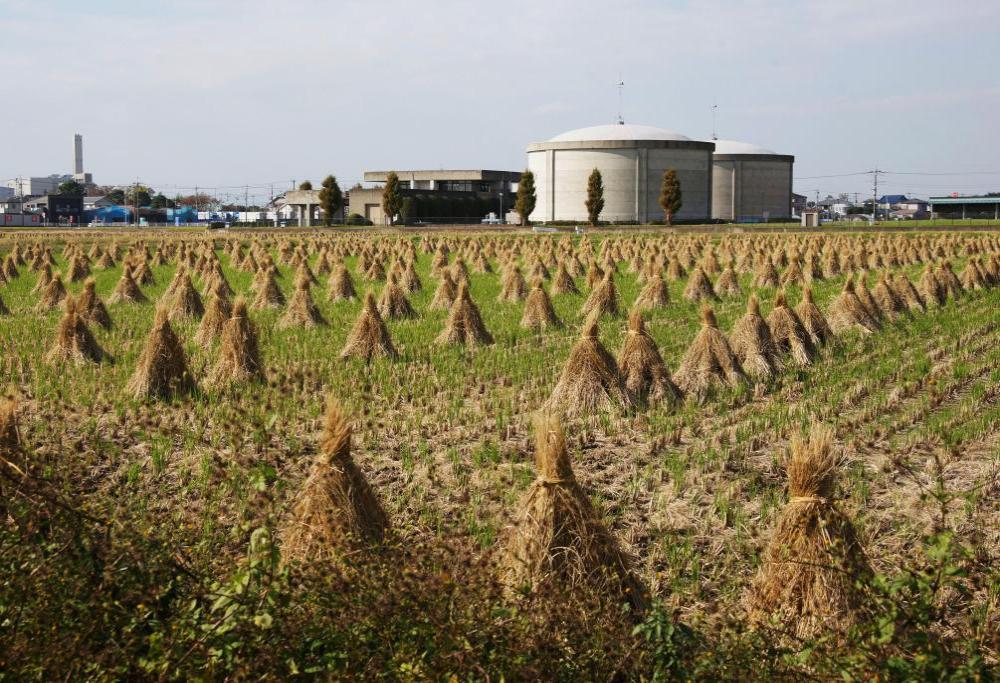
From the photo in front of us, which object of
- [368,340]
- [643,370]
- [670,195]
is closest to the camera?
[643,370]

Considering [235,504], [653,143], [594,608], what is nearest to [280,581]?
[594,608]

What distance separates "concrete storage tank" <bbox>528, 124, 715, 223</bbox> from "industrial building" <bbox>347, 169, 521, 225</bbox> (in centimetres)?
665

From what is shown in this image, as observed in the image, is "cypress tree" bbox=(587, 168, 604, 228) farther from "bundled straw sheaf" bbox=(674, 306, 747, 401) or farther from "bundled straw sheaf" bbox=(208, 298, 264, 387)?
"bundled straw sheaf" bbox=(208, 298, 264, 387)

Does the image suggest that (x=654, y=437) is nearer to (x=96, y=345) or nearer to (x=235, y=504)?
(x=235, y=504)

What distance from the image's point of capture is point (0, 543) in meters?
4.42

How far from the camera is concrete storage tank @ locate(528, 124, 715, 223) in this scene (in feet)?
278

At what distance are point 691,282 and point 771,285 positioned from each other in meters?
3.82

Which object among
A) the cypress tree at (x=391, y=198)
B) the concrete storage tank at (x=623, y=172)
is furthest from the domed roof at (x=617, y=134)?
the cypress tree at (x=391, y=198)

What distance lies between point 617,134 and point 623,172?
19.8 ft

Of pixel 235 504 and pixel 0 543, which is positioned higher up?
pixel 0 543

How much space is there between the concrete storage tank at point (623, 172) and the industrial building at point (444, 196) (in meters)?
6.65

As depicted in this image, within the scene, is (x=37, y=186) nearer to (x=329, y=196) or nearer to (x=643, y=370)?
(x=329, y=196)

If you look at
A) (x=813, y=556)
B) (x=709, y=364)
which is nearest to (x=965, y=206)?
(x=709, y=364)

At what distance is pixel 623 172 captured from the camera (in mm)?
84812
